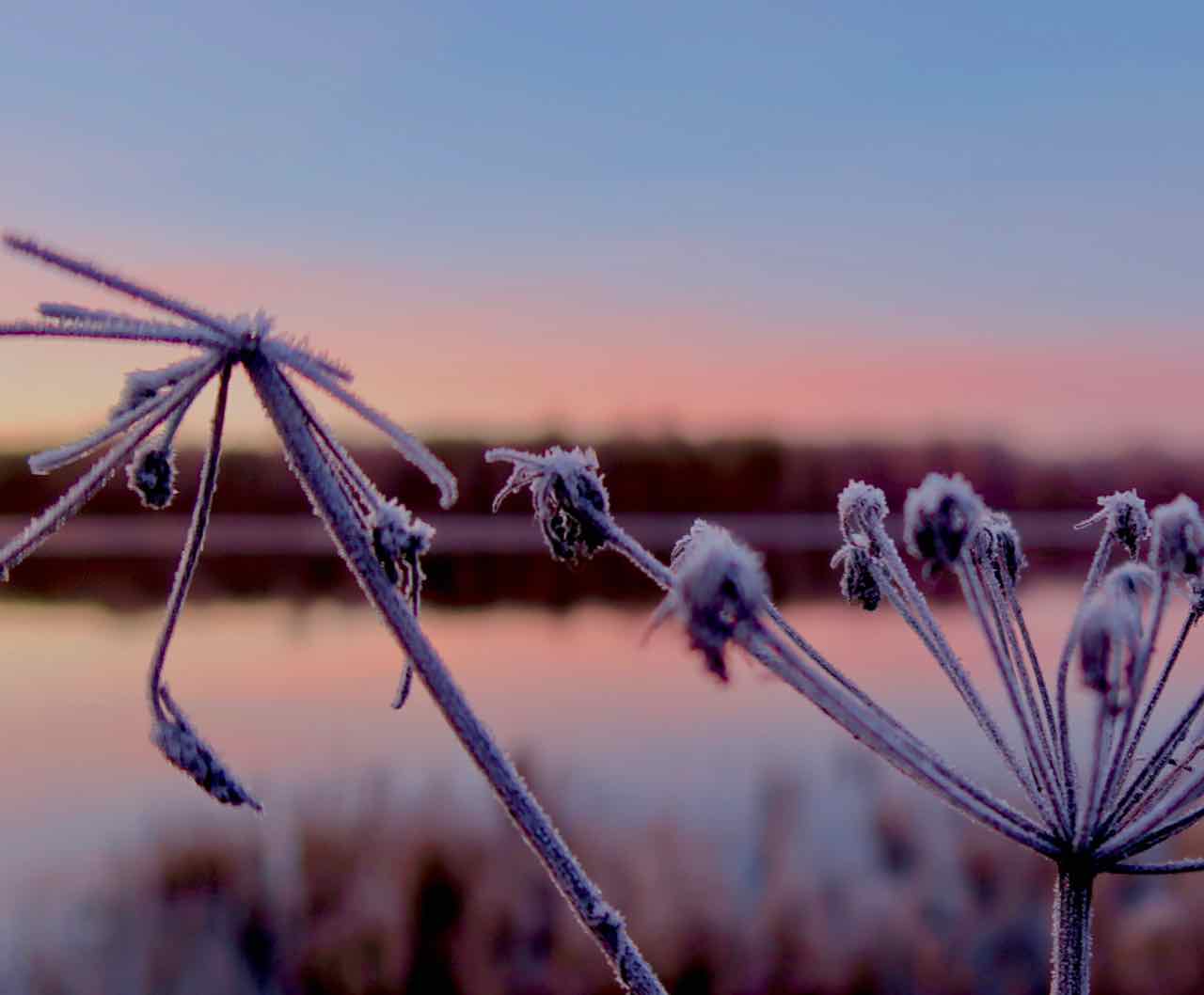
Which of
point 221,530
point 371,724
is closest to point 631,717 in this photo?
point 371,724

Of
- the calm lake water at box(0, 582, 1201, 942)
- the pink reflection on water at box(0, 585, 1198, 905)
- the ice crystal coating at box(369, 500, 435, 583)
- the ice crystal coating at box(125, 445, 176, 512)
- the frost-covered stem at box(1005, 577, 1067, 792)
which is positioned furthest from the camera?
the pink reflection on water at box(0, 585, 1198, 905)

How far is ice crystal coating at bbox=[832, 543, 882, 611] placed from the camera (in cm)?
179

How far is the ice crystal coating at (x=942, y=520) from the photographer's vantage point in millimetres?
1276

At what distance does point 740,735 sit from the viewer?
23.3 meters

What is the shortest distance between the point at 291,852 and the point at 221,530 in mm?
57148

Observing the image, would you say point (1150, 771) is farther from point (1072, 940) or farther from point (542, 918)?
point (542, 918)

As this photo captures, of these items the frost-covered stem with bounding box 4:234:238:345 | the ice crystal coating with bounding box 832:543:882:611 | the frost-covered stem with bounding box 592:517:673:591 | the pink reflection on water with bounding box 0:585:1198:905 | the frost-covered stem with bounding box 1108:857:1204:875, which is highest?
the frost-covered stem with bounding box 4:234:238:345

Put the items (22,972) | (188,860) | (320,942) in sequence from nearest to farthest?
(22,972) → (320,942) → (188,860)

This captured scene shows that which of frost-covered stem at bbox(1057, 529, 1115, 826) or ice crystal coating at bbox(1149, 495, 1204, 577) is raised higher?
ice crystal coating at bbox(1149, 495, 1204, 577)

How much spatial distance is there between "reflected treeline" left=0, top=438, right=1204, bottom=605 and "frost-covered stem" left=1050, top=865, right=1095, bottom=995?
130ft

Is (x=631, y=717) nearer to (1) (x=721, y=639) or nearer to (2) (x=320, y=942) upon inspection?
(2) (x=320, y=942)

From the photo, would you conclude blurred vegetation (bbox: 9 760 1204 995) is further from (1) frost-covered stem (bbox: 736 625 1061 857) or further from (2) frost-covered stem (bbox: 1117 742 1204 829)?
(1) frost-covered stem (bbox: 736 625 1061 857)

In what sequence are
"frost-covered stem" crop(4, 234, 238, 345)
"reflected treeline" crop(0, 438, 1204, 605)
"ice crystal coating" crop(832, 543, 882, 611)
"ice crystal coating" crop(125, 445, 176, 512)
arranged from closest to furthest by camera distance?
"frost-covered stem" crop(4, 234, 238, 345) → "ice crystal coating" crop(125, 445, 176, 512) → "ice crystal coating" crop(832, 543, 882, 611) → "reflected treeline" crop(0, 438, 1204, 605)

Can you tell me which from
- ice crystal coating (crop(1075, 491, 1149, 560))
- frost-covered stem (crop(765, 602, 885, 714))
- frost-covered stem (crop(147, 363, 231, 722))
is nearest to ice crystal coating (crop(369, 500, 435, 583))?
frost-covered stem (crop(147, 363, 231, 722))
